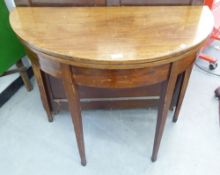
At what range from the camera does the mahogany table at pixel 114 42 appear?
0.74 metres

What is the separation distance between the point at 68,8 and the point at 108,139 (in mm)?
761

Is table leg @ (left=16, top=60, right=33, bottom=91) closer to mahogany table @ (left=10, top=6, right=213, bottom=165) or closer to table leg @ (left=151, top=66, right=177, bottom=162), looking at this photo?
mahogany table @ (left=10, top=6, right=213, bottom=165)

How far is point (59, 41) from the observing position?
79 centimetres

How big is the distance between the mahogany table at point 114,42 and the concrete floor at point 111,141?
0.36 meters

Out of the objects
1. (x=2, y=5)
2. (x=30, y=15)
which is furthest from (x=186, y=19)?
(x=2, y=5)

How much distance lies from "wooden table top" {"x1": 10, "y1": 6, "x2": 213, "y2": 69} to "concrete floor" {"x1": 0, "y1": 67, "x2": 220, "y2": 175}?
2.28ft

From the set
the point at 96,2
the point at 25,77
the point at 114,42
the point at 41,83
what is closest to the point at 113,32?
the point at 114,42

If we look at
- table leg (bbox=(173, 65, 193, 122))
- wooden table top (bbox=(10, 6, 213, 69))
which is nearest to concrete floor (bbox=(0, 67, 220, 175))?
table leg (bbox=(173, 65, 193, 122))

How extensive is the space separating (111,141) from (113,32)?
72cm

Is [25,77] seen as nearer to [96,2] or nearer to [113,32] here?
[96,2]

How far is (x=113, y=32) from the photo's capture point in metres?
0.84

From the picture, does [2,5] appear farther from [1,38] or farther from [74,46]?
[74,46]

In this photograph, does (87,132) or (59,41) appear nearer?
(59,41)

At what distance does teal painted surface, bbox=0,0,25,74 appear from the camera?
1.31 metres
